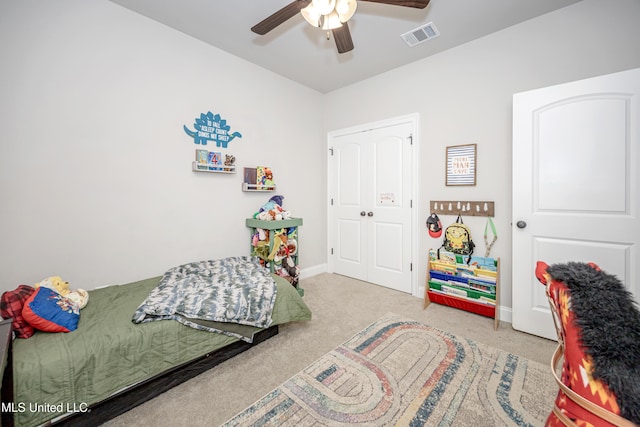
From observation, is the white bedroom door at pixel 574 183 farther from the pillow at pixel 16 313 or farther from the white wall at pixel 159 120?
the pillow at pixel 16 313

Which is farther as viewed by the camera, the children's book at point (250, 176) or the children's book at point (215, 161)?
the children's book at point (250, 176)

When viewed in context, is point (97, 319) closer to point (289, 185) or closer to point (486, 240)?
point (289, 185)

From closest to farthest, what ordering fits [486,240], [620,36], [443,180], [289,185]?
1. [620,36]
2. [486,240]
3. [443,180]
4. [289,185]

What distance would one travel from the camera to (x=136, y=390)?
147 centimetres

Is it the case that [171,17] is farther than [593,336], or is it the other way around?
[171,17]

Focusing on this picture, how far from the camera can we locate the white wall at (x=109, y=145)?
1814 millimetres

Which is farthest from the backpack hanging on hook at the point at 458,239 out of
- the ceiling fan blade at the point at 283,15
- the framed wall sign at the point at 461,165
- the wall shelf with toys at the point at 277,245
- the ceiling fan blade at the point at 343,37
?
the ceiling fan blade at the point at 283,15

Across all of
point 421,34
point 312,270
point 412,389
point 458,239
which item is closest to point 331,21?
point 421,34

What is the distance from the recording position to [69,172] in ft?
6.51

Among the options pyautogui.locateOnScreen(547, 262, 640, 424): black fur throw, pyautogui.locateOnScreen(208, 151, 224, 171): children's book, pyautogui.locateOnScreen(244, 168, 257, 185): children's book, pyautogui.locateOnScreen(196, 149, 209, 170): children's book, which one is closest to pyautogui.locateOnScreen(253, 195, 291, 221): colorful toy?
pyautogui.locateOnScreen(244, 168, 257, 185): children's book

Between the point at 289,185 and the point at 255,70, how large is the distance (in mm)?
1437

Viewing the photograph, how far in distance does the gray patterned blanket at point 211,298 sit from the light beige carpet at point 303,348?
0.84ft

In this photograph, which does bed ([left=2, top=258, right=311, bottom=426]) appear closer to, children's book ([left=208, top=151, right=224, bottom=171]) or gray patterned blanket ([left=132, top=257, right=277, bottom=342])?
gray patterned blanket ([left=132, top=257, right=277, bottom=342])

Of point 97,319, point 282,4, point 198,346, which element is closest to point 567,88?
point 282,4
